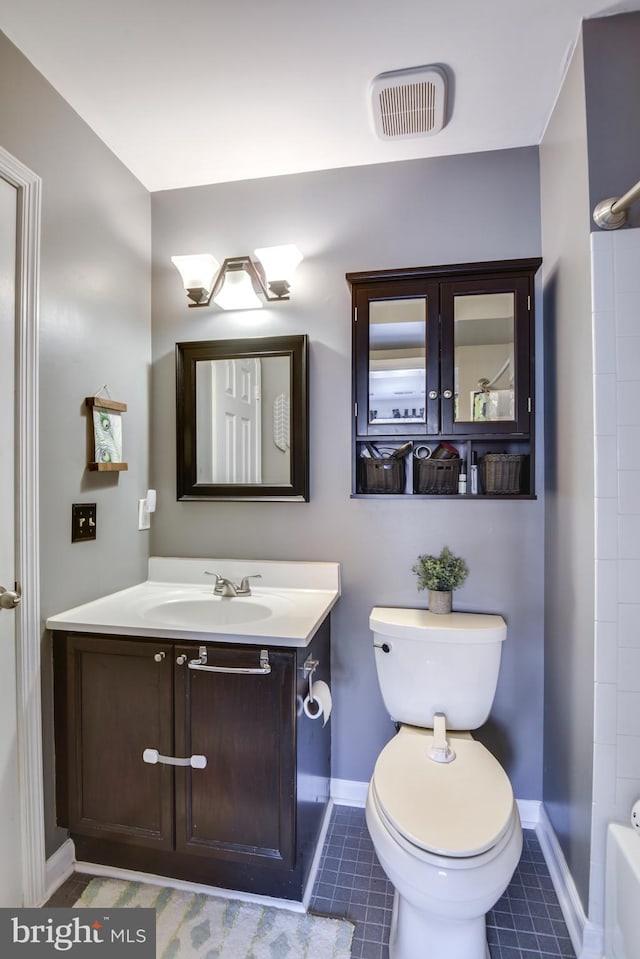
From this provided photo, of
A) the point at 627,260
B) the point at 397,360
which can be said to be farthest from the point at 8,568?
the point at 627,260

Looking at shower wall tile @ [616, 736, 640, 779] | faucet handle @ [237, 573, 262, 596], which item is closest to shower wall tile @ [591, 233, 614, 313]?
shower wall tile @ [616, 736, 640, 779]

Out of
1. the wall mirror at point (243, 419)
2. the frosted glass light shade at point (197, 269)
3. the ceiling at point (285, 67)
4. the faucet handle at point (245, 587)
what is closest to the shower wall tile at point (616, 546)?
the ceiling at point (285, 67)

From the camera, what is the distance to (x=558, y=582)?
5.08 feet

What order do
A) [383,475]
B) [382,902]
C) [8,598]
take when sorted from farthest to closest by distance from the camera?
1. [383,475]
2. [382,902]
3. [8,598]

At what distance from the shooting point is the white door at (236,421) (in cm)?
190

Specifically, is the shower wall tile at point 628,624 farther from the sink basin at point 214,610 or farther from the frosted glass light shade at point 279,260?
the frosted glass light shade at point 279,260

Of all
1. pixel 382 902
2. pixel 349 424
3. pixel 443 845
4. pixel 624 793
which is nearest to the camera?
pixel 443 845

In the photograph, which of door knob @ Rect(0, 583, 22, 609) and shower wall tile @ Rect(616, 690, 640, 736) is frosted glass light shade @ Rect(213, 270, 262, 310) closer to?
door knob @ Rect(0, 583, 22, 609)

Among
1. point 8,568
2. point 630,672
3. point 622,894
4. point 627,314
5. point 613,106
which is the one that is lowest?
point 622,894

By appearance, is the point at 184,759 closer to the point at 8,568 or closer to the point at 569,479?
the point at 8,568

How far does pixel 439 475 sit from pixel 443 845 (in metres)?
1.06

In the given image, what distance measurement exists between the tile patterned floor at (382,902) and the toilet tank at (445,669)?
0.49 m

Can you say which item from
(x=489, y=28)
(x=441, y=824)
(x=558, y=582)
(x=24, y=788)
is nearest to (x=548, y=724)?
→ (x=558, y=582)

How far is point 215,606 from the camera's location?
173cm
